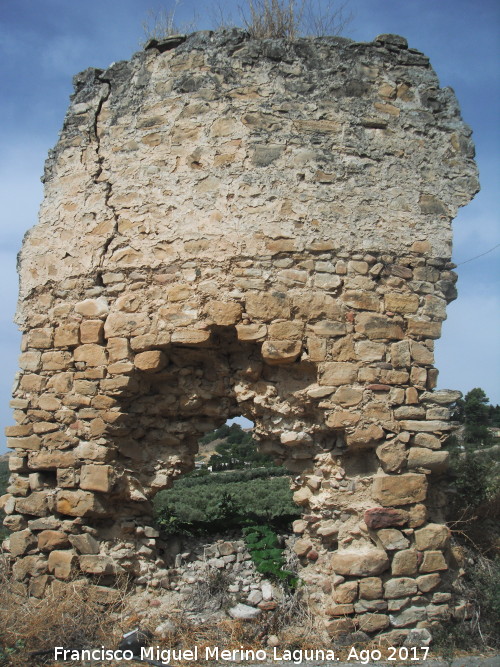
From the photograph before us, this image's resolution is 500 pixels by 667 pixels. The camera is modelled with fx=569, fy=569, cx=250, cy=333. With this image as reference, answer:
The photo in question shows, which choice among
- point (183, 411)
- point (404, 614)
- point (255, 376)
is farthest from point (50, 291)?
point (404, 614)

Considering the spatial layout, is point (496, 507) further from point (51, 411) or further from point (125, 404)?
point (51, 411)

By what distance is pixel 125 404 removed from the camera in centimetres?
420

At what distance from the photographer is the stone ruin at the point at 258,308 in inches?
151

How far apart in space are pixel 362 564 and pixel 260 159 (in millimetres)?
2858

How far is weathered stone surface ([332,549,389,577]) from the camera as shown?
357cm

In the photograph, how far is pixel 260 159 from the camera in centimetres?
416

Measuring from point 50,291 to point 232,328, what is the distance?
5.18 ft

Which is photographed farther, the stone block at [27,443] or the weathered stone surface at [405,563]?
the stone block at [27,443]

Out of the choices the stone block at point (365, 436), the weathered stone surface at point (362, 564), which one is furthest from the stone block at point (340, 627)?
the stone block at point (365, 436)

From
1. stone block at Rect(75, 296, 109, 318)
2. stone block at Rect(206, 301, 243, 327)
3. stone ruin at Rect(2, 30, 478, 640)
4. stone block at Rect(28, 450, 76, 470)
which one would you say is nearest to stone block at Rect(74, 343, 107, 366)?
stone ruin at Rect(2, 30, 478, 640)

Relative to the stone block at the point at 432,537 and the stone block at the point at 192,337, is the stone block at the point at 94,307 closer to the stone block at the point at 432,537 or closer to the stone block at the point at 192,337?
the stone block at the point at 192,337

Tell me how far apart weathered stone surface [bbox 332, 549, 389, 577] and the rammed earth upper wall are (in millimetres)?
2053

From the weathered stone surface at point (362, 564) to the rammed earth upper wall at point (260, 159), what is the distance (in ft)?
6.73

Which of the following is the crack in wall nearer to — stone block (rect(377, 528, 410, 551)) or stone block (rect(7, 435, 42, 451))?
stone block (rect(7, 435, 42, 451))
